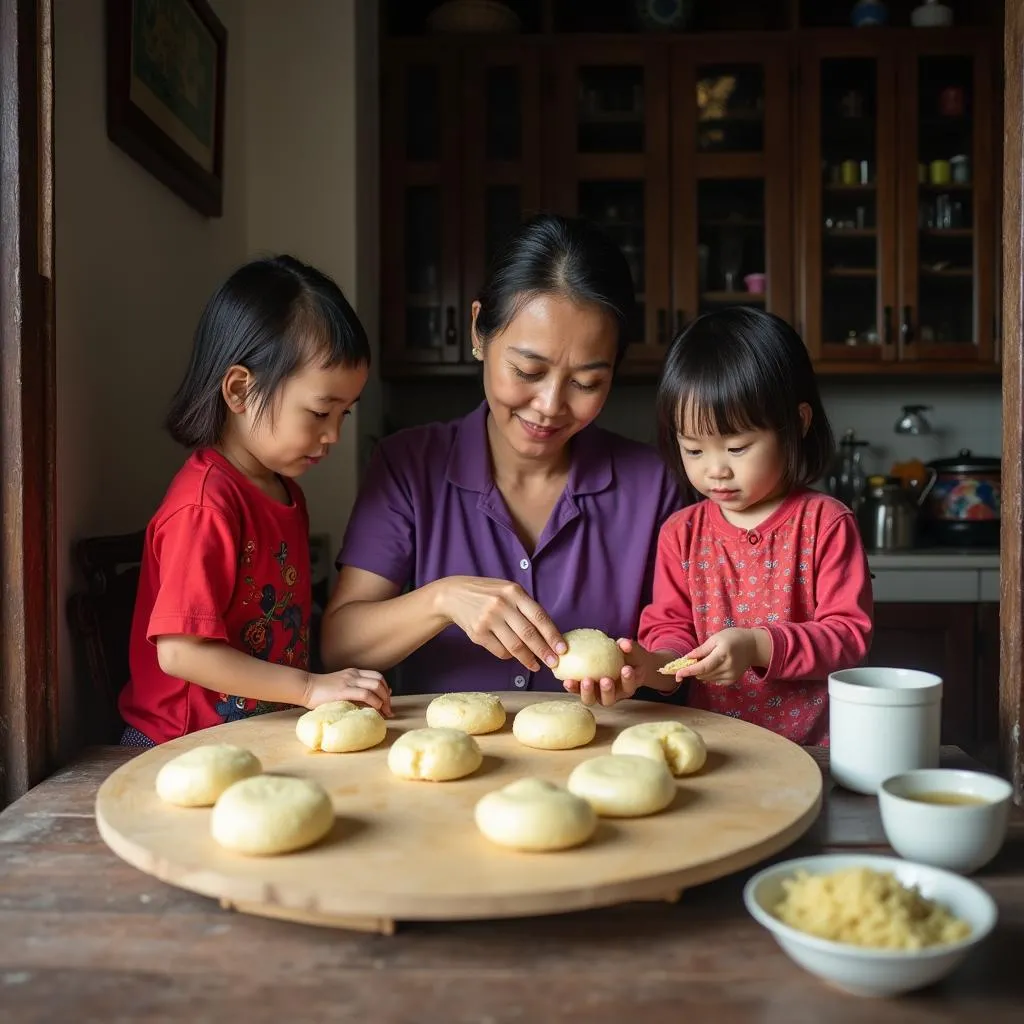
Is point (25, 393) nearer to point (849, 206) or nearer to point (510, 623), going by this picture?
point (510, 623)

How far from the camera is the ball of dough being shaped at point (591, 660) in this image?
1.26 meters

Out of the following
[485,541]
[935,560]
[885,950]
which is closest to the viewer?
[885,950]

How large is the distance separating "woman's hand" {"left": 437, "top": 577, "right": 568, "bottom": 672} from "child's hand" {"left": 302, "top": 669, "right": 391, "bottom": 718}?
0.16 m

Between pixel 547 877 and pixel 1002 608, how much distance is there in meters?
0.68

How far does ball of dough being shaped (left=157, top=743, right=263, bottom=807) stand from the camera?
0.94m

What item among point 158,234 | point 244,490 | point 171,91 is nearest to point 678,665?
point 244,490

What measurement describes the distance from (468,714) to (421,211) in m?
2.49

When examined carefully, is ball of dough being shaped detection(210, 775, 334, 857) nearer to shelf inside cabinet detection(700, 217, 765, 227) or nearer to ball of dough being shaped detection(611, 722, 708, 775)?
ball of dough being shaped detection(611, 722, 708, 775)

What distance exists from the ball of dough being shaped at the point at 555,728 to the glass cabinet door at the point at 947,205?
257 cm

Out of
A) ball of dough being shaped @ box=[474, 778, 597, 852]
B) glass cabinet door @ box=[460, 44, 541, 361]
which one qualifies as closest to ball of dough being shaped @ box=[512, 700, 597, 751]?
ball of dough being shaped @ box=[474, 778, 597, 852]

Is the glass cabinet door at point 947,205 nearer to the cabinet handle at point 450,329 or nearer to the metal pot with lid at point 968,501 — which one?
the metal pot with lid at point 968,501

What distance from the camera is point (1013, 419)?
1.13 metres

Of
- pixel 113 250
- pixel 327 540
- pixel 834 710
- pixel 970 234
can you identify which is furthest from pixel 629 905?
pixel 970 234

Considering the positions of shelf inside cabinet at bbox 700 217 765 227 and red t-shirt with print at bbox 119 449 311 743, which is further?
shelf inside cabinet at bbox 700 217 765 227
